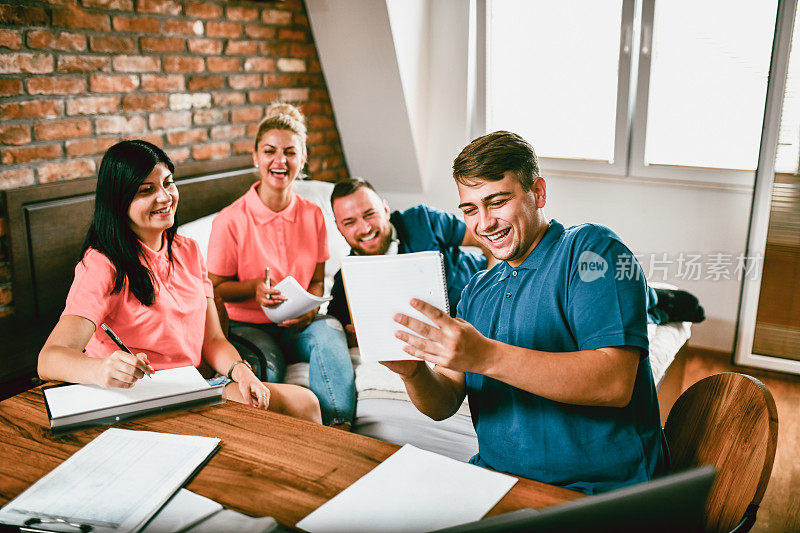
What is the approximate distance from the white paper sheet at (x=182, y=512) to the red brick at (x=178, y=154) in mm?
2037

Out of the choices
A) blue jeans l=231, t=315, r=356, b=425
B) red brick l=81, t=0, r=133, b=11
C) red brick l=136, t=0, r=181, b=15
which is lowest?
blue jeans l=231, t=315, r=356, b=425

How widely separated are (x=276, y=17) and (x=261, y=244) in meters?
1.54

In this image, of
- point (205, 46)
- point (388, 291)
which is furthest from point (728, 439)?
point (205, 46)

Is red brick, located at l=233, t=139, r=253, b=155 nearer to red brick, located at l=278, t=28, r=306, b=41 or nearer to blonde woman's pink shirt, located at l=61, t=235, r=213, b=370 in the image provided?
red brick, located at l=278, t=28, r=306, b=41

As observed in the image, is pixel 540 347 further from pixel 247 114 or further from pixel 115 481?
pixel 247 114

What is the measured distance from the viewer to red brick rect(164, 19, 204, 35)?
272 centimetres

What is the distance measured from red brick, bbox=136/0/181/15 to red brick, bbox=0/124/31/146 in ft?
2.35

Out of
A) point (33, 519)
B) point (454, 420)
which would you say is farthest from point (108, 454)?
point (454, 420)

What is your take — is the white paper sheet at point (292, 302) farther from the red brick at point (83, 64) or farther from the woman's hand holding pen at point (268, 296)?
the red brick at point (83, 64)

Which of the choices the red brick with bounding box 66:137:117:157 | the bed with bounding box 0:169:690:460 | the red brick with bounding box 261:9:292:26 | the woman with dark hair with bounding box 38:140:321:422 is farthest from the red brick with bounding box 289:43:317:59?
the woman with dark hair with bounding box 38:140:321:422

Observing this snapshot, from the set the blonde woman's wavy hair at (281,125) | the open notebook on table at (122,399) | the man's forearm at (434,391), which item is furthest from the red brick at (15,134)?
the man's forearm at (434,391)

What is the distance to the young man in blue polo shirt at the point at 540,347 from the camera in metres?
1.09

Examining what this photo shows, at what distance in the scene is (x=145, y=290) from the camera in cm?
157

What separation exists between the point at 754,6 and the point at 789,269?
1261 millimetres
